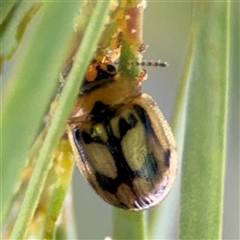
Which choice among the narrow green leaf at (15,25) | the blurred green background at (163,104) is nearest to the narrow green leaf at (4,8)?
the narrow green leaf at (15,25)

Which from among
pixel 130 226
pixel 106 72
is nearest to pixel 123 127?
pixel 106 72

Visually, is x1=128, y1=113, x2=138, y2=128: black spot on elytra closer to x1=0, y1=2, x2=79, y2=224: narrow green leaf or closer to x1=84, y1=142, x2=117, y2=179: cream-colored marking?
x1=84, y1=142, x2=117, y2=179: cream-colored marking

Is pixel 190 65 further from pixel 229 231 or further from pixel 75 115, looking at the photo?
pixel 229 231

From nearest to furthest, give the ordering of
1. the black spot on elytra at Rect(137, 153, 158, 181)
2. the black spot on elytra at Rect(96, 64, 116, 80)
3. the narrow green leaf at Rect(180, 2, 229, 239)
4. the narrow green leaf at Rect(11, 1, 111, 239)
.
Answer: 1. the narrow green leaf at Rect(11, 1, 111, 239)
2. the narrow green leaf at Rect(180, 2, 229, 239)
3. the black spot on elytra at Rect(137, 153, 158, 181)
4. the black spot on elytra at Rect(96, 64, 116, 80)

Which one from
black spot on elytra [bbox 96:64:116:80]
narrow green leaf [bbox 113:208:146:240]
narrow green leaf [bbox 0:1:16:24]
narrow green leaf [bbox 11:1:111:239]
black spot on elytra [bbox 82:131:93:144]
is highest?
black spot on elytra [bbox 96:64:116:80]

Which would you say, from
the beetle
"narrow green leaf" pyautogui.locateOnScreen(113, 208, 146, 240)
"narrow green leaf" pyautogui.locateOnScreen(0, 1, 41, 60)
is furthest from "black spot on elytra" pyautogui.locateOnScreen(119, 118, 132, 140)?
"narrow green leaf" pyautogui.locateOnScreen(0, 1, 41, 60)

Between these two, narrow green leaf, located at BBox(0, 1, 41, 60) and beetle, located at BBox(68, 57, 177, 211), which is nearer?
narrow green leaf, located at BBox(0, 1, 41, 60)

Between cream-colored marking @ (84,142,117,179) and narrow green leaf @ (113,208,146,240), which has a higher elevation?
cream-colored marking @ (84,142,117,179)

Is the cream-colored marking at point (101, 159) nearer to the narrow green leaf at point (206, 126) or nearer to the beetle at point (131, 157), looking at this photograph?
the beetle at point (131, 157)
